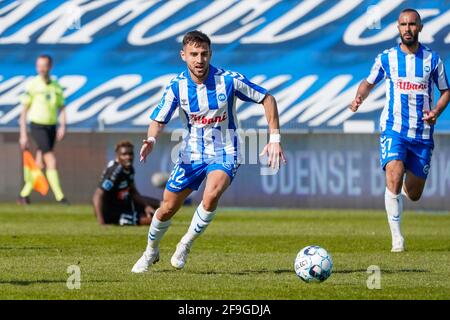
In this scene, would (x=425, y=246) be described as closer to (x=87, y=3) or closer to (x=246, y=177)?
(x=246, y=177)

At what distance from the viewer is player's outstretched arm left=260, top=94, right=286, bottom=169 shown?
9.51 metres

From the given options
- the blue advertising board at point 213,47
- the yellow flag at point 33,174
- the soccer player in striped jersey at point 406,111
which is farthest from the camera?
the blue advertising board at point 213,47

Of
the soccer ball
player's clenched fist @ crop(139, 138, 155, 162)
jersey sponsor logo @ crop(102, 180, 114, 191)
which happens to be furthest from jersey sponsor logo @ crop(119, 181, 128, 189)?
the soccer ball

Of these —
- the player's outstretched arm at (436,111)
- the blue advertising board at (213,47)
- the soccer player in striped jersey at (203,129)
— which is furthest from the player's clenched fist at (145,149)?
the blue advertising board at (213,47)

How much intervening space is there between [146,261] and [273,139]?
1.50 metres

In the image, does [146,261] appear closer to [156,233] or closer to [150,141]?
[156,233]

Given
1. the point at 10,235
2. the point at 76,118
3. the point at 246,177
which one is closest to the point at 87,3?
the point at 76,118

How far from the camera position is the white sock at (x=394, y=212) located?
12422mm

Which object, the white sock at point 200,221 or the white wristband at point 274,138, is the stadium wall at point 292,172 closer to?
the white sock at point 200,221

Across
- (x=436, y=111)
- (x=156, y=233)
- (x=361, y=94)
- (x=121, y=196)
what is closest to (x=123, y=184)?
(x=121, y=196)

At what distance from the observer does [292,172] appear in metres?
21.1

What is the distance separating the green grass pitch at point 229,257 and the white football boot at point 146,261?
0.31 ft

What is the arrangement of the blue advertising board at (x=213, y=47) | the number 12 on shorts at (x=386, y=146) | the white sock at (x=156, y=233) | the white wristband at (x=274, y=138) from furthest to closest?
1. the blue advertising board at (x=213, y=47)
2. the number 12 on shorts at (x=386, y=146)
3. the white sock at (x=156, y=233)
4. the white wristband at (x=274, y=138)

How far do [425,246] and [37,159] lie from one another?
31.9ft
